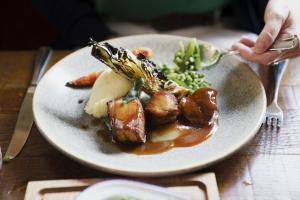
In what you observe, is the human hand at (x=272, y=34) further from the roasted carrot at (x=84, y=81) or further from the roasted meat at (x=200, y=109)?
the roasted carrot at (x=84, y=81)

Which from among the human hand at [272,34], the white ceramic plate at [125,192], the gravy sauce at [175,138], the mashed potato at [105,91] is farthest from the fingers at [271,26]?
the white ceramic plate at [125,192]

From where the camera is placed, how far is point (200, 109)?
1.09 metres

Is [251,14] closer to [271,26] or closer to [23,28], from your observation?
[271,26]

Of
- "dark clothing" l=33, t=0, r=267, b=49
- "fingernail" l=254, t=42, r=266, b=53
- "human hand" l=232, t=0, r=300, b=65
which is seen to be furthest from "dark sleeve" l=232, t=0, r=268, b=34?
"fingernail" l=254, t=42, r=266, b=53

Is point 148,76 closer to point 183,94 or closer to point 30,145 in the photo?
point 183,94

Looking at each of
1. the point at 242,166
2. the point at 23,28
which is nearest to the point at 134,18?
the point at 242,166

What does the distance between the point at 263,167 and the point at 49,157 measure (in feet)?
1.52

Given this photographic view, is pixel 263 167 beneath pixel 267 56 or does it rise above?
beneath

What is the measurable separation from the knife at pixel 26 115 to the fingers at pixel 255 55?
547 millimetres

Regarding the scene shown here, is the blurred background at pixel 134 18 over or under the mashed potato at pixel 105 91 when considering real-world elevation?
under

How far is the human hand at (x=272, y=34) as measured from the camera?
1.19 m

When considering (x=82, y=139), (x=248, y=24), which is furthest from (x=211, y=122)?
(x=248, y=24)

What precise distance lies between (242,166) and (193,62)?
0.39 m

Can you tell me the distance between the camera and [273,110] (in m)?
1.17
